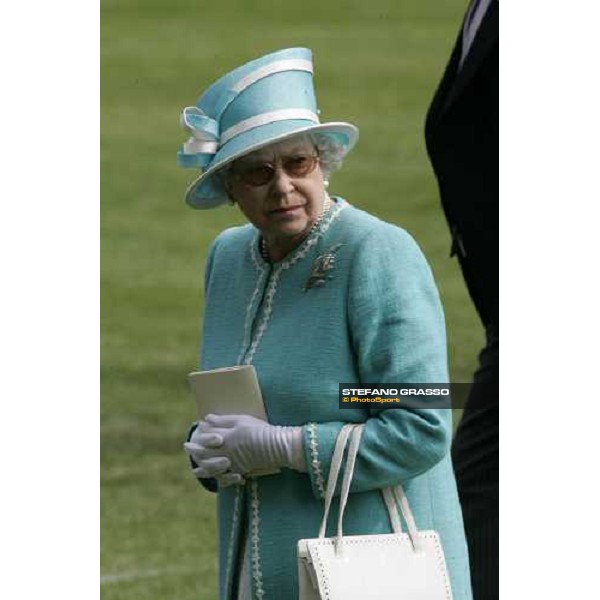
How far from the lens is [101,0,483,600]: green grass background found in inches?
216

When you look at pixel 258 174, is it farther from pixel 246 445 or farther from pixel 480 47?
pixel 480 47

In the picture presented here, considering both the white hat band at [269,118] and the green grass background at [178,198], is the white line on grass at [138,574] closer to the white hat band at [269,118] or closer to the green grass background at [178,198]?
the green grass background at [178,198]

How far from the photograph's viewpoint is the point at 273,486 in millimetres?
4180

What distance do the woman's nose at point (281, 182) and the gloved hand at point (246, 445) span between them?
46cm

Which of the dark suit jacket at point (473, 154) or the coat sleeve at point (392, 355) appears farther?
the dark suit jacket at point (473, 154)

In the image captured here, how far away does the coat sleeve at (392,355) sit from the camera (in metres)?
4.02

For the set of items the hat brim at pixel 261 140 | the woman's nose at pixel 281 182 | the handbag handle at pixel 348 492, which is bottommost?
the handbag handle at pixel 348 492

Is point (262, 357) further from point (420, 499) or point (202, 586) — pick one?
point (202, 586)

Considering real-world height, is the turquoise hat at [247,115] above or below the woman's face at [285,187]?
above

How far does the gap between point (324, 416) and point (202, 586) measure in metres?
2.52

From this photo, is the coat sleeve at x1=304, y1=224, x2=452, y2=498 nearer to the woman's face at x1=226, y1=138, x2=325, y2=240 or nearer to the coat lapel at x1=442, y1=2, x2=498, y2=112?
the woman's face at x1=226, y1=138, x2=325, y2=240

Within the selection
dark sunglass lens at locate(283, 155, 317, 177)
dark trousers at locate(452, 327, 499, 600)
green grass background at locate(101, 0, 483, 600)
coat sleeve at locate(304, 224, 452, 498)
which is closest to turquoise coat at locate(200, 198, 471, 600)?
coat sleeve at locate(304, 224, 452, 498)

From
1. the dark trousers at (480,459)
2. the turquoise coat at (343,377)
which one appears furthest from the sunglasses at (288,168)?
the dark trousers at (480,459)
